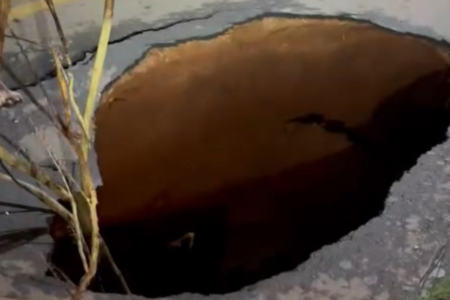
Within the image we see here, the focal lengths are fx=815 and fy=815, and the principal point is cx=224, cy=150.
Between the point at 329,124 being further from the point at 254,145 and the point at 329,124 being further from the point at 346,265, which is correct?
the point at 346,265

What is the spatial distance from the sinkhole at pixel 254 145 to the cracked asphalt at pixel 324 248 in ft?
0.13

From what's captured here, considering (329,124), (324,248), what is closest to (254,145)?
(329,124)

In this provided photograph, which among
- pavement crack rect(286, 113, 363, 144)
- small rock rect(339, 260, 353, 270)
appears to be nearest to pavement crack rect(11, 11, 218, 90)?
pavement crack rect(286, 113, 363, 144)

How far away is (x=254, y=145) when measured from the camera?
1.70 metres

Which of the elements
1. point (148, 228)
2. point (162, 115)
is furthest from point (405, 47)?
point (148, 228)

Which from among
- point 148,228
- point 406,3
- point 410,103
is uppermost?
point 406,3

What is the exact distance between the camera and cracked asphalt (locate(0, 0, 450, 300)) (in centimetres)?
135

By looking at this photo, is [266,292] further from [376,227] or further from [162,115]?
[162,115]

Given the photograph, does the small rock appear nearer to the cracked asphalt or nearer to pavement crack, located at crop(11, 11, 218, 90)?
the cracked asphalt

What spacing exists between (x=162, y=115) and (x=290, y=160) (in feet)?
0.99

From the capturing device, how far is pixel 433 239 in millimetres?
1396

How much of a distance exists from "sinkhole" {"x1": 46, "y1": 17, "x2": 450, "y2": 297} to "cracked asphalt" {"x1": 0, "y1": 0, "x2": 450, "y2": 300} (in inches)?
1.5

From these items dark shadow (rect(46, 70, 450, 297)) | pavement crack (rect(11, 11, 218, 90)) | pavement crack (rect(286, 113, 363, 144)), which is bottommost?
dark shadow (rect(46, 70, 450, 297))

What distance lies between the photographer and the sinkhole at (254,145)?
1.48 m
